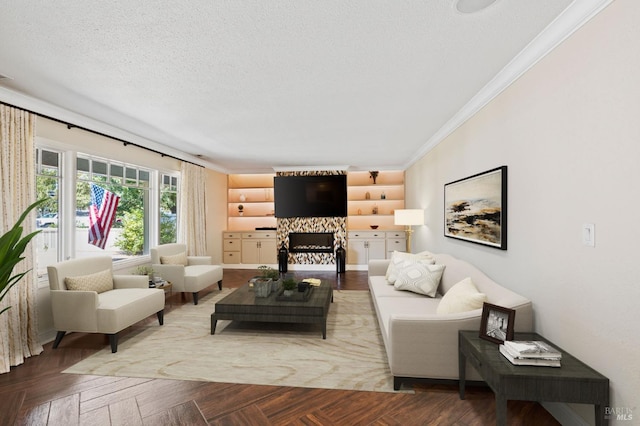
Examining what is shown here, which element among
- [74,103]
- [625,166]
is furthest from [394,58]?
[74,103]

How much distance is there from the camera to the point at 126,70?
233 cm

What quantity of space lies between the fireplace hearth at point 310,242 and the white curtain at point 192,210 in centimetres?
205

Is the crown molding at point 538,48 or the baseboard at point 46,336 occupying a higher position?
the crown molding at point 538,48

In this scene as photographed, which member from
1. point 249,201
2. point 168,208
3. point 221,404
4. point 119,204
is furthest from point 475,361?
point 249,201

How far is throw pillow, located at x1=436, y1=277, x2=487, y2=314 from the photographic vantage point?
229 centimetres

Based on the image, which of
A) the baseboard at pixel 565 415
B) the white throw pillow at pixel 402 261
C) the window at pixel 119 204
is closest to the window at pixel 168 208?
the window at pixel 119 204

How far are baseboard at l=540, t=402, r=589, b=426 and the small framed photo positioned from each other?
0.52 metres

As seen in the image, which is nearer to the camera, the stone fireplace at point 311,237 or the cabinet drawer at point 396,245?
the cabinet drawer at point 396,245

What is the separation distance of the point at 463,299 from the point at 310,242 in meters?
5.10

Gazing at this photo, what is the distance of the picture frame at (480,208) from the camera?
249 centimetres

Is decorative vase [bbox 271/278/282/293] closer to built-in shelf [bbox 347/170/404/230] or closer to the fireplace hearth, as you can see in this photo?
the fireplace hearth

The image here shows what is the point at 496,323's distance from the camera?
6.44 ft

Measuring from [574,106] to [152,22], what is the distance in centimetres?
251

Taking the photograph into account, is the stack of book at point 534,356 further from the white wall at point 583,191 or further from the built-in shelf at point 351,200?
the built-in shelf at point 351,200
